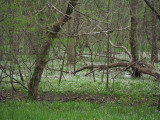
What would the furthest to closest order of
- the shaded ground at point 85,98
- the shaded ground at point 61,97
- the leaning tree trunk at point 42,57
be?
the shaded ground at point 61,97, the shaded ground at point 85,98, the leaning tree trunk at point 42,57

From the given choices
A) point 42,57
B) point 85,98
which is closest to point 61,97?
point 85,98

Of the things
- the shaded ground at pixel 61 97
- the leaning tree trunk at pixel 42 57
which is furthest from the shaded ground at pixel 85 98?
the leaning tree trunk at pixel 42 57

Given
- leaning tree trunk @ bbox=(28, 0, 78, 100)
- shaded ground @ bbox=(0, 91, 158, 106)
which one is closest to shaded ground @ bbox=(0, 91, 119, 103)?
shaded ground @ bbox=(0, 91, 158, 106)

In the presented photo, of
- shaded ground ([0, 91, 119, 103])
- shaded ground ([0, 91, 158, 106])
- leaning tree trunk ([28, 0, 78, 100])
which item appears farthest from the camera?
shaded ground ([0, 91, 119, 103])

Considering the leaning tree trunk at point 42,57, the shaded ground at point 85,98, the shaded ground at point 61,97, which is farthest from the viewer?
the shaded ground at point 61,97

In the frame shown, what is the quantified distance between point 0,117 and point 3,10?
512 centimetres

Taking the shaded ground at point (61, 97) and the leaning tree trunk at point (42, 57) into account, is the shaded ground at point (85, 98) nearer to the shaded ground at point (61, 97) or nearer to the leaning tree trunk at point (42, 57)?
the shaded ground at point (61, 97)

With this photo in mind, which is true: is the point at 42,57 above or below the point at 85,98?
above

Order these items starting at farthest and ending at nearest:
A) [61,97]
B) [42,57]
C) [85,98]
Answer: [61,97]
[85,98]
[42,57]

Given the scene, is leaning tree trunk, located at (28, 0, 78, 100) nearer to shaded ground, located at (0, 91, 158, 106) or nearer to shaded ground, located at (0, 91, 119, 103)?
shaded ground, located at (0, 91, 158, 106)

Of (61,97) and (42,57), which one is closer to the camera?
(42,57)

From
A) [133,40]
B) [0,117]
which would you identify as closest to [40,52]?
[0,117]

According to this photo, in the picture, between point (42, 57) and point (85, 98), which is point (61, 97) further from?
point (42, 57)

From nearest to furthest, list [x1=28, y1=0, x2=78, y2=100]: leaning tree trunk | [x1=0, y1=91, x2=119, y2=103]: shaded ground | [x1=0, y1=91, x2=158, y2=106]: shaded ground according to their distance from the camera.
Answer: [x1=28, y1=0, x2=78, y2=100]: leaning tree trunk, [x1=0, y1=91, x2=158, y2=106]: shaded ground, [x1=0, y1=91, x2=119, y2=103]: shaded ground
